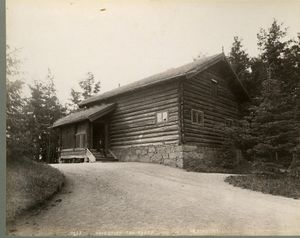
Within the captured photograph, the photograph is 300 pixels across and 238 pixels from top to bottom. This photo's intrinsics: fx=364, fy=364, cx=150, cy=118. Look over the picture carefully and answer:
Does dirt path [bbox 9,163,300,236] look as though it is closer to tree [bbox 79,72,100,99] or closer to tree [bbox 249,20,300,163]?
tree [bbox 249,20,300,163]

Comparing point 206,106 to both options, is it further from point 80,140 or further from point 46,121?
point 46,121

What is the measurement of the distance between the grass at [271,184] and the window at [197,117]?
15.6 ft

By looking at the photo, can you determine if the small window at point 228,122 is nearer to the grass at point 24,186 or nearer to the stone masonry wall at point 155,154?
the stone masonry wall at point 155,154

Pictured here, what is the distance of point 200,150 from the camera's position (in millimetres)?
19219

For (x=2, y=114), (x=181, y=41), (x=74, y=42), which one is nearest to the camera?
(x=2, y=114)

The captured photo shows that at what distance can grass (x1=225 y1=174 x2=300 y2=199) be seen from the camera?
12719mm

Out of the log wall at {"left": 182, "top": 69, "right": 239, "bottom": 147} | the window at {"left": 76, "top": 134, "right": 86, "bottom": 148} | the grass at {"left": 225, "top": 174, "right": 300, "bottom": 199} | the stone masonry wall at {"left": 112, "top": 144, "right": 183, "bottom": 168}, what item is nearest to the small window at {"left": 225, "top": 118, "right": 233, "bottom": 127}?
the log wall at {"left": 182, "top": 69, "right": 239, "bottom": 147}

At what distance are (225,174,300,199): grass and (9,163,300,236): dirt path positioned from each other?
0.69 metres

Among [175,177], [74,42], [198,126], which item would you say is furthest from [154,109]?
[74,42]

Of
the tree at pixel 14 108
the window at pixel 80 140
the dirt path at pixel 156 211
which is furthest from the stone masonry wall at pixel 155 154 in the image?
the tree at pixel 14 108

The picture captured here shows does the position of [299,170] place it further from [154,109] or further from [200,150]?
[154,109]

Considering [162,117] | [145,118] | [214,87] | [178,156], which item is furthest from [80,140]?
[214,87]

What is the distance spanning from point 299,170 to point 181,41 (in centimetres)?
737

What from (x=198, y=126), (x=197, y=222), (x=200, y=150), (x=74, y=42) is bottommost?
(x=197, y=222)
